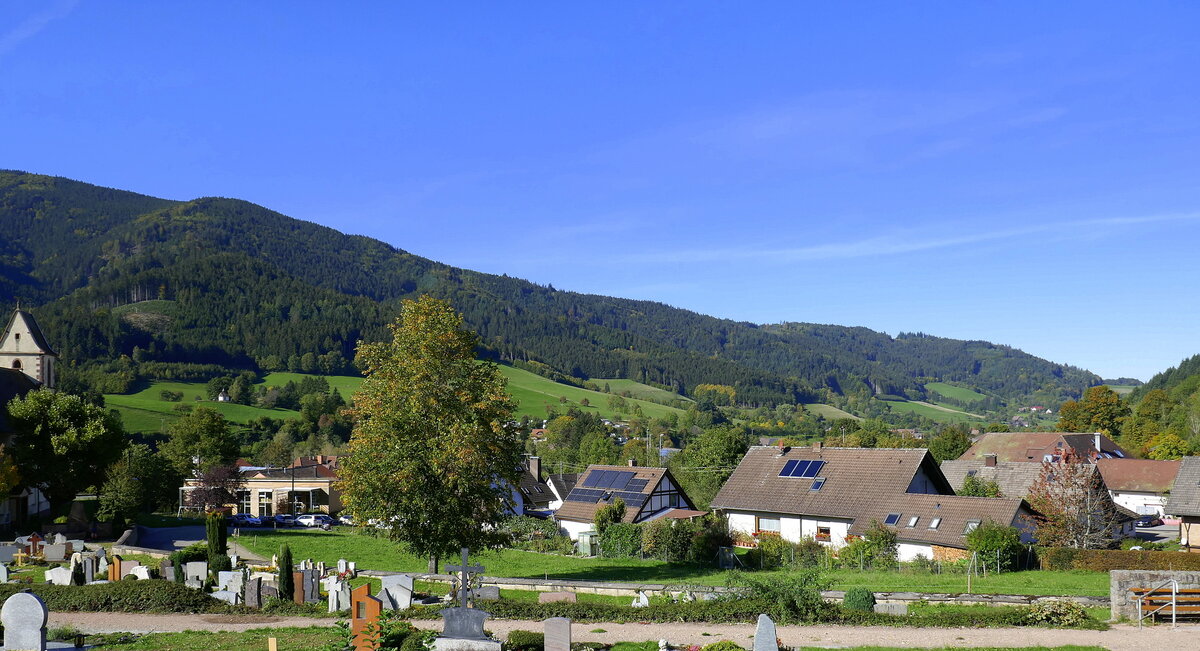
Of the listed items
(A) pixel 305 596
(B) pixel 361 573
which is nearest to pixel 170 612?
(A) pixel 305 596

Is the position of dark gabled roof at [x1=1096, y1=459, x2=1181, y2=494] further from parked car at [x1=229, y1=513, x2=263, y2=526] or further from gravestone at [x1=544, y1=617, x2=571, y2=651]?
gravestone at [x1=544, y1=617, x2=571, y2=651]

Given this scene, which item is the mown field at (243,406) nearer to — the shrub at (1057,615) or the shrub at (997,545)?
the shrub at (997,545)

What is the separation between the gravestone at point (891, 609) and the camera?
22.8 m

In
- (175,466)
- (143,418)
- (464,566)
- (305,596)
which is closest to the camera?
(464,566)

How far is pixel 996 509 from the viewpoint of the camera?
3875 cm

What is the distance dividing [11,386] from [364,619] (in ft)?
179

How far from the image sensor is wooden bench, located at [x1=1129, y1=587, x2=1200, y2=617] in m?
21.7

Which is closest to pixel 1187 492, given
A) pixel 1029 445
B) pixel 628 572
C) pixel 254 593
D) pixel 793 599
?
pixel 628 572

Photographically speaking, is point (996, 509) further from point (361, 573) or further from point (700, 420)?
point (700, 420)

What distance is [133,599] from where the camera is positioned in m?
25.5

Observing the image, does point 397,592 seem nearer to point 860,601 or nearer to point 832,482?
point 860,601

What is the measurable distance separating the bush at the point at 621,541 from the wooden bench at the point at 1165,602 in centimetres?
2354

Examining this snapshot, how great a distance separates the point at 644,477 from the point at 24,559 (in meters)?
31.0

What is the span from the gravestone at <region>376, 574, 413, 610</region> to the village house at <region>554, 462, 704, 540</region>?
25581mm
